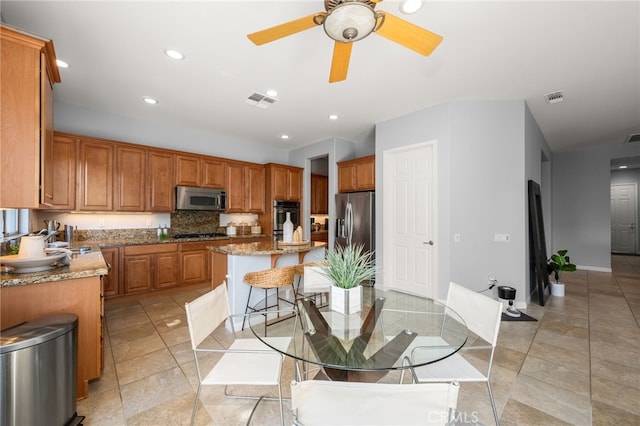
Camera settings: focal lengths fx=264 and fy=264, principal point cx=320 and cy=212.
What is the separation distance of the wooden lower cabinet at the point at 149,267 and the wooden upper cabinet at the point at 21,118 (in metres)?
2.35

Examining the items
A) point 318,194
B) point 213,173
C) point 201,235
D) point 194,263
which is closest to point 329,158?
point 318,194

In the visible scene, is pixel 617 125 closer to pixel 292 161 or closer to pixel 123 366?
pixel 292 161

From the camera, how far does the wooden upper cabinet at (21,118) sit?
169 centimetres

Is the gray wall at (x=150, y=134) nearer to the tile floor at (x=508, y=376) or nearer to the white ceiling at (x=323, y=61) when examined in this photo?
the white ceiling at (x=323, y=61)

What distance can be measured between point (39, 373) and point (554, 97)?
5.54 metres

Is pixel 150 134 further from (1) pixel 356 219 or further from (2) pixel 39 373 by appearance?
(2) pixel 39 373

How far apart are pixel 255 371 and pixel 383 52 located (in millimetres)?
2796

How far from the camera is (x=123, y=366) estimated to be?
2.25m

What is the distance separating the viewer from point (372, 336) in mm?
1470

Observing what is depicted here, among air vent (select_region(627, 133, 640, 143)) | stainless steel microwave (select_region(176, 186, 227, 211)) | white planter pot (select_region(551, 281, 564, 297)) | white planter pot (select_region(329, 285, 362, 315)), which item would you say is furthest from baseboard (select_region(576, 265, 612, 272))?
stainless steel microwave (select_region(176, 186, 227, 211))

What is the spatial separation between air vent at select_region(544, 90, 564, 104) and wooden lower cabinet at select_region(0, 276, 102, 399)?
17.2 feet

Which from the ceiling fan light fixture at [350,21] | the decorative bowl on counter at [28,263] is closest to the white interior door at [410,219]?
the ceiling fan light fixture at [350,21]

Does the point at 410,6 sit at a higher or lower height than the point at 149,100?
lower

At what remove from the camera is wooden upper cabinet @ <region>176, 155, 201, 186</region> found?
456 centimetres
